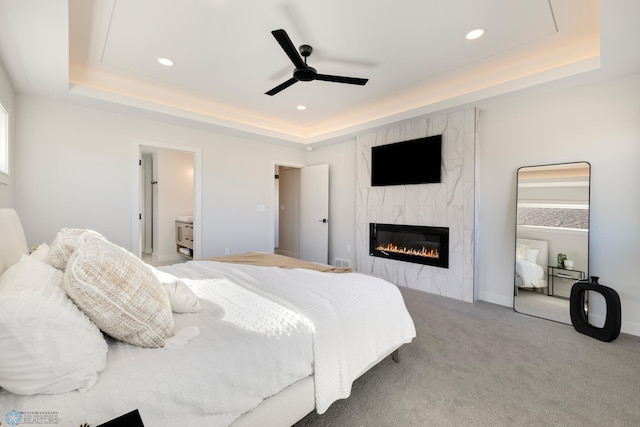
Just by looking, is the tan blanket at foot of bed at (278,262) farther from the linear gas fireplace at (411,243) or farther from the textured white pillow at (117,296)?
the linear gas fireplace at (411,243)

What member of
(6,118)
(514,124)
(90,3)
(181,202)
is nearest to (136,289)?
(90,3)

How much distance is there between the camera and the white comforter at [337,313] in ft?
4.63

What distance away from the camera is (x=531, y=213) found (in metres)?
3.17

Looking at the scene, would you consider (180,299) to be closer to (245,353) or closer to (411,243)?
(245,353)

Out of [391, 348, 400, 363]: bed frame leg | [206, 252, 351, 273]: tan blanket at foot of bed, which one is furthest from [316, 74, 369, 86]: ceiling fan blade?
[391, 348, 400, 363]: bed frame leg

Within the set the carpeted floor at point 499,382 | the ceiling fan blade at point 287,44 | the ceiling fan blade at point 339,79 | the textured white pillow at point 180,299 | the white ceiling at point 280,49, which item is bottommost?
the carpeted floor at point 499,382

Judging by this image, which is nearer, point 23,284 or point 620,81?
point 23,284

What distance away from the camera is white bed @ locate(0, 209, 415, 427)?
90 cm

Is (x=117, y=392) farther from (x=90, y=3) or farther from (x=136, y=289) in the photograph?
(x=90, y=3)

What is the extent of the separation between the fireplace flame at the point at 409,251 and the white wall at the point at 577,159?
0.58m

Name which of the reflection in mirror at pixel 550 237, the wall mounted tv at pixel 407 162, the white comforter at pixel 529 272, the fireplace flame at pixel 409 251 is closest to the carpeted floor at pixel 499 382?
the reflection in mirror at pixel 550 237

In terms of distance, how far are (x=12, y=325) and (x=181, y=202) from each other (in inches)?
230

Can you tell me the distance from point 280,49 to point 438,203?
2.76 m

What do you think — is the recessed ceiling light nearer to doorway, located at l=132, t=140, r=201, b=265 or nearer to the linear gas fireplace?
the linear gas fireplace
